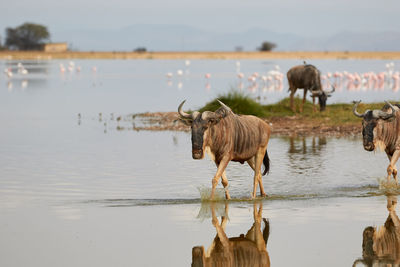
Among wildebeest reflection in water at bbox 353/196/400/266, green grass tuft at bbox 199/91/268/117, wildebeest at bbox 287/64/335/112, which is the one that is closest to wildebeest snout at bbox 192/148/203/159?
wildebeest reflection in water at bbox 353/196/400/266

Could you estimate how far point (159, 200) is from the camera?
14.3m

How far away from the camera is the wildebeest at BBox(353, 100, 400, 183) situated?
1497 centimetres

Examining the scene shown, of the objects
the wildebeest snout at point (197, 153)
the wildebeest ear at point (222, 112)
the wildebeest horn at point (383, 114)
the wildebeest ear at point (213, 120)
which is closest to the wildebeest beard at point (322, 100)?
the wildebeest horn at point (383, 114)

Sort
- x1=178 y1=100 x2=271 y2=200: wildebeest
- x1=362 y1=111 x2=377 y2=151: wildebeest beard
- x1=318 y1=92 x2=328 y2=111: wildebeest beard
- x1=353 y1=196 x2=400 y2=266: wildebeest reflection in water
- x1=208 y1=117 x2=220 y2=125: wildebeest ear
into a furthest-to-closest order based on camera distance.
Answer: x1=318 y1=92 x2=328 y2=111: wildebeest beard < x1=362 y1=111 x2=377 y2=151: wildebeest beard < x1=208 y1=117 x2=220 y2=125: wildebeest ear < x1=178 y1=100 x2=271 y2=200: wildebeest < x1=353 y1=196 x2=400 y2=266: wildebeest reflection in water

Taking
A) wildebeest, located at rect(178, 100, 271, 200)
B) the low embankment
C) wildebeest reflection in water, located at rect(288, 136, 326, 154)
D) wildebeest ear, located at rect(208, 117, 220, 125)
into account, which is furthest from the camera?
the low embankment

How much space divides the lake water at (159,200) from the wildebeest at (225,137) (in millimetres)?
772

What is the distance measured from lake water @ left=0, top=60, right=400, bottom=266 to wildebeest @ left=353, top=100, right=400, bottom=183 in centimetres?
73

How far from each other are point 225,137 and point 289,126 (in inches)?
538

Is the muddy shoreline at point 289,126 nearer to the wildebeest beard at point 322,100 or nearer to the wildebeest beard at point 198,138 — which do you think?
the wildebeest beard at point 322,100

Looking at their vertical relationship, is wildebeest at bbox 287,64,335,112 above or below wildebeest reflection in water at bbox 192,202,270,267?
above

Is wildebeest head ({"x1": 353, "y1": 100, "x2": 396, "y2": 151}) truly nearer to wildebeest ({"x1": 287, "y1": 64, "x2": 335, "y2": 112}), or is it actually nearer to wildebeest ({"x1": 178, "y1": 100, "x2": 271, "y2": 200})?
wildebeest ({"x1": 178, "y1": 100, "x2": 271, "y2": 200})

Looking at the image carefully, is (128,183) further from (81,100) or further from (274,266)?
(81,100)

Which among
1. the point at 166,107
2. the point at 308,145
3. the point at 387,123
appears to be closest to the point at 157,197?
the point at 387,123

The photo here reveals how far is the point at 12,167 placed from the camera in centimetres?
1870
